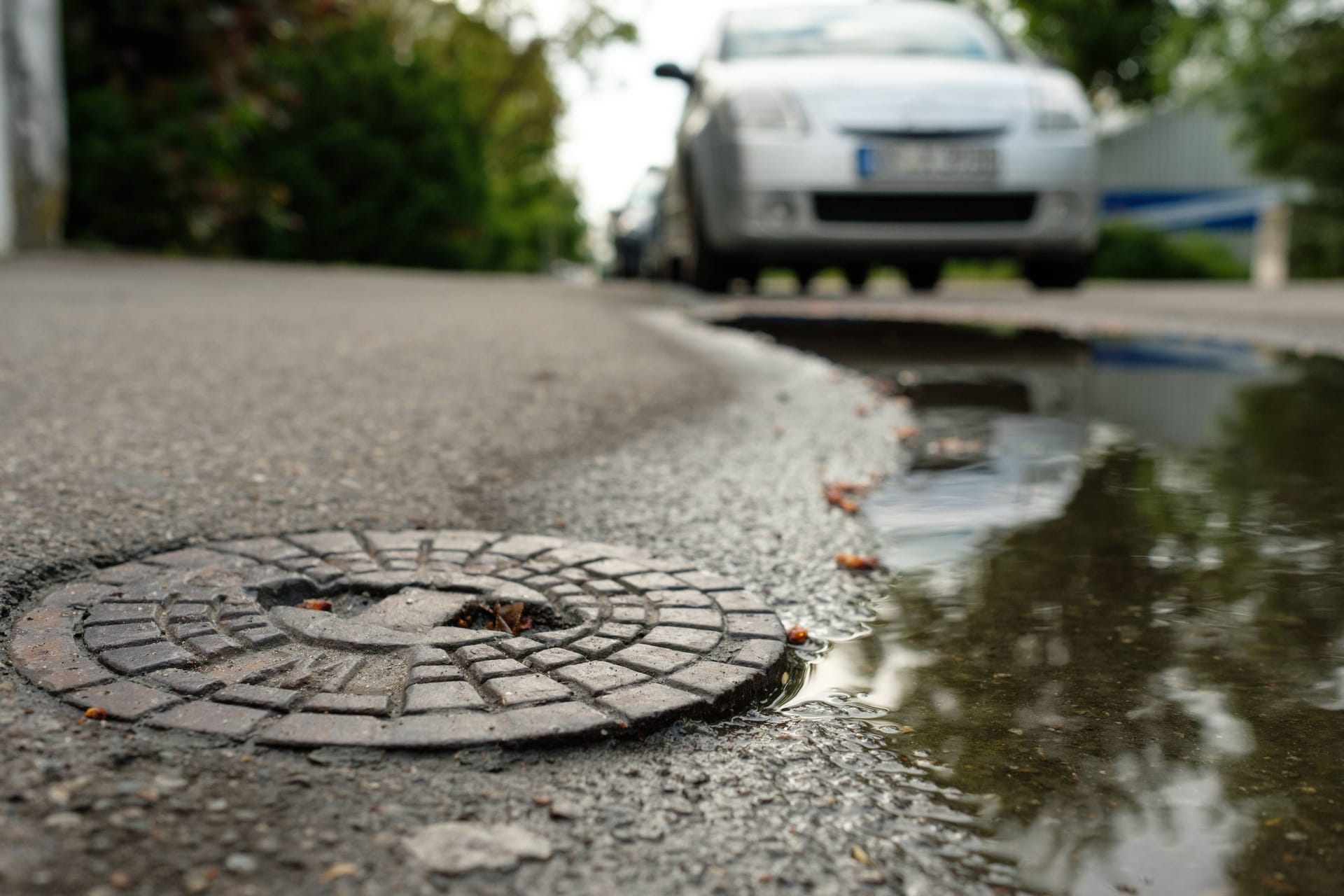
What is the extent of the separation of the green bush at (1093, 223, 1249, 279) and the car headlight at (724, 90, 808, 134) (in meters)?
15.5

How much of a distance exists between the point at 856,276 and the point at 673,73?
2.92 meters

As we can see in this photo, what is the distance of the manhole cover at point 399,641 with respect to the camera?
1.64 metres

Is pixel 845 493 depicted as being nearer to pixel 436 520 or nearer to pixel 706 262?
pixel 436 520

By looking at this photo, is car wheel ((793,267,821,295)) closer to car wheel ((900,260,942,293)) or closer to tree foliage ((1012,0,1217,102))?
car wheel ((900,260,942,293))

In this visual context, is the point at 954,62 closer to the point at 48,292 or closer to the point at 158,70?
the point at 48,292

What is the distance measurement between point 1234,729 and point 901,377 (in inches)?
142

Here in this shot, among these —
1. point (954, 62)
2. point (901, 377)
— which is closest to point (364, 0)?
point (954, 62)

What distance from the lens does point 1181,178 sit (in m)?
35.6

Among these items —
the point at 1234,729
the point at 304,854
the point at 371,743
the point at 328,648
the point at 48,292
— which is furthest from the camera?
the point at 48,292

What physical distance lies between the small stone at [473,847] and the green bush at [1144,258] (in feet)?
72.3

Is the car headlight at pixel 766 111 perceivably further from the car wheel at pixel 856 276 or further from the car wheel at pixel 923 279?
the car wheel at pixel 923 279

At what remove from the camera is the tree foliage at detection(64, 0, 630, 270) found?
1060 cm

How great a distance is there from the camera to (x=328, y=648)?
73.4 inches

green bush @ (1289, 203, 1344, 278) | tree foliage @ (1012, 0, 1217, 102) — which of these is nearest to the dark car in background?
green bush @ (1289, 203, 1344, 278)
